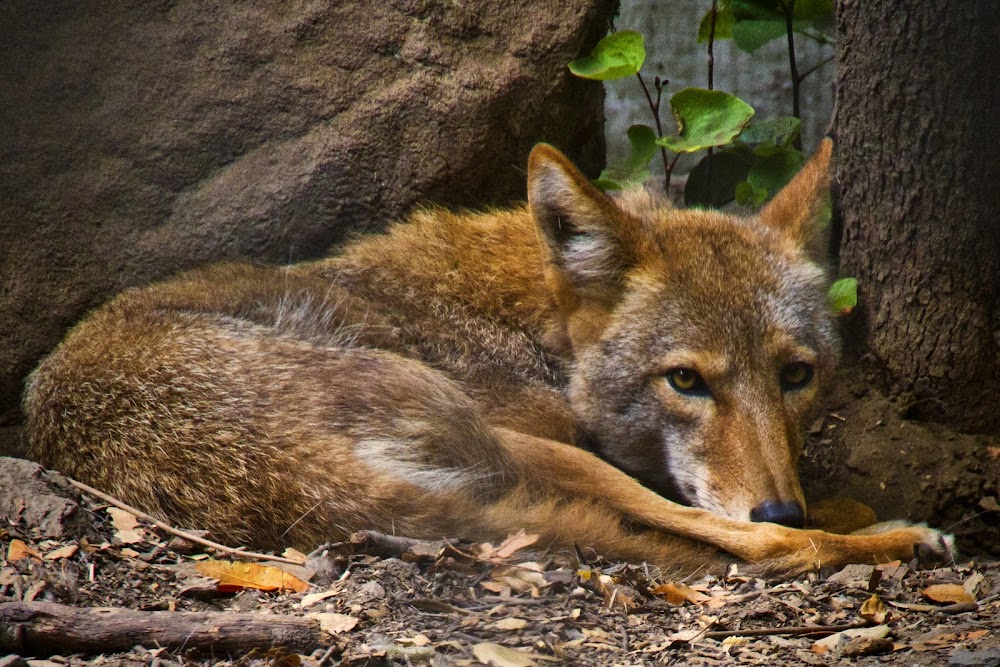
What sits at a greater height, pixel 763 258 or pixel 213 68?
pixel 213 68

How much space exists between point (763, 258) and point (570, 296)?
3.18ft

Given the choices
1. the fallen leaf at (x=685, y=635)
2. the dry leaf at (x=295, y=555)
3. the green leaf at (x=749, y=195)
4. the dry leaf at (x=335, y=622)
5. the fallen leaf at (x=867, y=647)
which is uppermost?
the green leaf at (x=749, y=195)

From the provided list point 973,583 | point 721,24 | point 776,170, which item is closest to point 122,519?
point 973,583

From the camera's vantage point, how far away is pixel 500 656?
2.54 metres

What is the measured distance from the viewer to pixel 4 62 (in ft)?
15.2

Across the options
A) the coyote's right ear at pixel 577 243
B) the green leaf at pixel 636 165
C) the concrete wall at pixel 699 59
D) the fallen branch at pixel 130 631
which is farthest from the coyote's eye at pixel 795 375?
the concrete wall at pixel 699 59

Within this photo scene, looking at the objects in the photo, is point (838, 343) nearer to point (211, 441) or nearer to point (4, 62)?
point (211, 441)

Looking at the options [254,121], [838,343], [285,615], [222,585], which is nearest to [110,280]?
[254,121]

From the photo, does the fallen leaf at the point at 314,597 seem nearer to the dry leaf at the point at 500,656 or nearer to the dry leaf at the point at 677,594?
the dry leaf at the point at 500,656

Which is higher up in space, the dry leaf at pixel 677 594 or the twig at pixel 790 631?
the twig at pixel 790 631

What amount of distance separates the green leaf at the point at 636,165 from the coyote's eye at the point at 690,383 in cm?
176

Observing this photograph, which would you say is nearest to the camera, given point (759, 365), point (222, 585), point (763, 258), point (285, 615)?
point (285, 615)

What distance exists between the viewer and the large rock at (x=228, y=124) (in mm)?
4777

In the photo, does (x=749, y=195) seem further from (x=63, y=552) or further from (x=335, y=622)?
(x=63, y=552)
